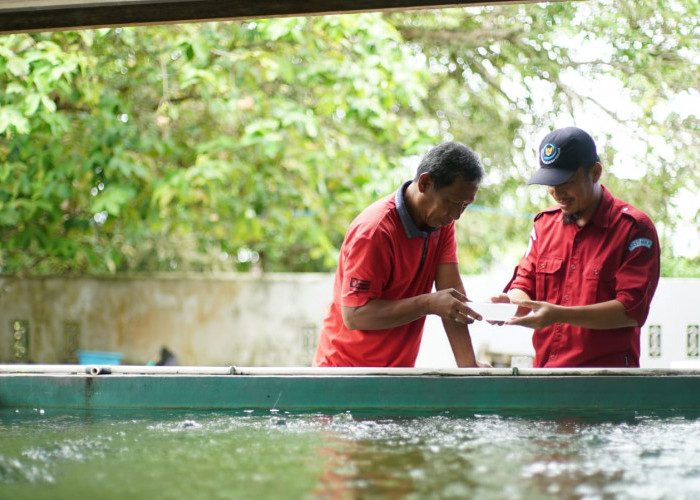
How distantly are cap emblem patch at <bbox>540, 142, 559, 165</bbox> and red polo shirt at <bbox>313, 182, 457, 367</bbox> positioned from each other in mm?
392

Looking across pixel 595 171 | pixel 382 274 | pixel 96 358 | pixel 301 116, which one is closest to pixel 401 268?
pixel 382 274

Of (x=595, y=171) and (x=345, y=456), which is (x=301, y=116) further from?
(x=345, y=456)

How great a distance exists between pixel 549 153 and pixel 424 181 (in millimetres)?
475

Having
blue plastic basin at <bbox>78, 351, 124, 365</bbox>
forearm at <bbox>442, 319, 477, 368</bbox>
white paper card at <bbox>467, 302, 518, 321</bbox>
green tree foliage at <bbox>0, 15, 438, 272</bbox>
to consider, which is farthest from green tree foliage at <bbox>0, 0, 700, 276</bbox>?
white paper card at <bbox>467, 302, 518, 321</bbox>

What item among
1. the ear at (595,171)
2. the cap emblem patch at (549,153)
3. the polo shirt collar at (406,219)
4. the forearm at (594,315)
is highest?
the cap emblem patch at (549,153)

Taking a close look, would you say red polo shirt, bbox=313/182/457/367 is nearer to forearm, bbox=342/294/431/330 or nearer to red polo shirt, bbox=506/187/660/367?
forearm, bbox=342/294/431/330

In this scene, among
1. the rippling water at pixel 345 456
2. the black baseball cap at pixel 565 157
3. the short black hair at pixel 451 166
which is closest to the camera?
the rippling water at pixel 345 456

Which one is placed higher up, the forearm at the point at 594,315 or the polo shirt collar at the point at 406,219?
the polo shirt collar at the point at 406,219

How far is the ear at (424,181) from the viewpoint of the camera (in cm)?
246

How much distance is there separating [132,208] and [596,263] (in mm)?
3769

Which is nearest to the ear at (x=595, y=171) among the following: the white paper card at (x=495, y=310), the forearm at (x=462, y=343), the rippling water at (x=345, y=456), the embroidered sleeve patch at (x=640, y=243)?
the embroidered sleeve patch at (x=640, y=243)

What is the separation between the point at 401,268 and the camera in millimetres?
2549

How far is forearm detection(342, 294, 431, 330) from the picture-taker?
2439 mm

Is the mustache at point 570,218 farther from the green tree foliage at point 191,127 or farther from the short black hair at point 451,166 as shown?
the green tree foliage at point 191,127
